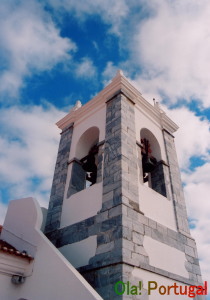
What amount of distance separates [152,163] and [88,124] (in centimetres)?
201

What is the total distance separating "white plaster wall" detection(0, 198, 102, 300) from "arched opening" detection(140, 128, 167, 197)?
2878 millimetres

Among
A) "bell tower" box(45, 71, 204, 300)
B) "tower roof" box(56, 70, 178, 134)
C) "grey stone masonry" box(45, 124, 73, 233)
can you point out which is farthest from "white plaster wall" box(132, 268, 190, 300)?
"tower roof" box(56, 70, 178, 134)

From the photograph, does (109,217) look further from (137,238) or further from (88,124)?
(88,124)

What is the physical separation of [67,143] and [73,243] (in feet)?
10.2

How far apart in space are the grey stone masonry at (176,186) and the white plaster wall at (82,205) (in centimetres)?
191

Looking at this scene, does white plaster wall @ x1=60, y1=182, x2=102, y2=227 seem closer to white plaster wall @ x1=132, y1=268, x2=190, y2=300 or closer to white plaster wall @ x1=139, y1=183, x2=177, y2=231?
white plaster wall @ x1=139, y1=183, x2=177, y2=231

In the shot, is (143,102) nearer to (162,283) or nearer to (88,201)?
(88,201)

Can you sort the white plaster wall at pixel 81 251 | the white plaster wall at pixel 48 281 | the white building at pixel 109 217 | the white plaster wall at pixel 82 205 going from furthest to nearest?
1. the white plaster wall at pixel 82 205
2. the white plaster wall at pixel 81 251
3. the white building at pixel 109 217
4. the white plaster wall at pixel 48 281

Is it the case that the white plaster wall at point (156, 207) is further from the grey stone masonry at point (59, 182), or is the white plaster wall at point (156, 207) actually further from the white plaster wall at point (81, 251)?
the grey stone masonry at point (59, 182)

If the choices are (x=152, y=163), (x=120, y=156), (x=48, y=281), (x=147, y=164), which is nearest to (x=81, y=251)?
(x=48, y=281)

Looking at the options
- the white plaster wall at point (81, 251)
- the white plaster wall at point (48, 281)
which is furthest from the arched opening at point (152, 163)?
the white plaster wall at point (48, 281)

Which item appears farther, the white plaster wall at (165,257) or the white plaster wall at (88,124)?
the white plaster wall at (88,124)

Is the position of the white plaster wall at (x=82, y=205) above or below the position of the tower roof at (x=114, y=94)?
below

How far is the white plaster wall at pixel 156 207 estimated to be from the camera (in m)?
5.47
